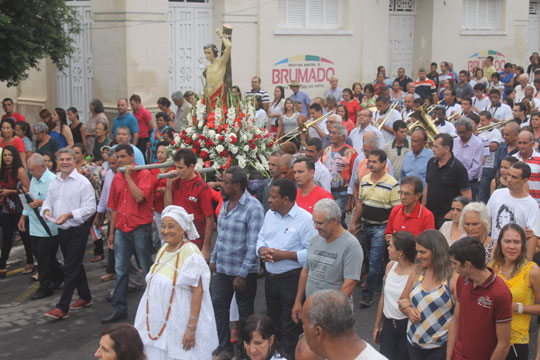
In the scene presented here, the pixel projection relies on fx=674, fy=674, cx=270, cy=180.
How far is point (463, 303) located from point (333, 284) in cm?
123

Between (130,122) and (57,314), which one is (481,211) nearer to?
(57,314)

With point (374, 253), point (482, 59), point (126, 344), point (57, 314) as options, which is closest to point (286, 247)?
point (374, 253)

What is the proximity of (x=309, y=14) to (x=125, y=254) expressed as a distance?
14900mm

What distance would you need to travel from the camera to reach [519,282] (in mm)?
5520

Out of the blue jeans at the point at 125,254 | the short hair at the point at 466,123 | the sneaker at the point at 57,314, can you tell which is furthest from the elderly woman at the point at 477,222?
the sneaker at the point at 57,314

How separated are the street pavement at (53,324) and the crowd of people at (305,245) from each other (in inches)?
6.4

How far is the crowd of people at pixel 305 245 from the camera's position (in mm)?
4953

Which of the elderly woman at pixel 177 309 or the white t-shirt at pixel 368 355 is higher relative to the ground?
the white t-shirt at pixel 368 355

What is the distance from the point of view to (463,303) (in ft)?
16.3

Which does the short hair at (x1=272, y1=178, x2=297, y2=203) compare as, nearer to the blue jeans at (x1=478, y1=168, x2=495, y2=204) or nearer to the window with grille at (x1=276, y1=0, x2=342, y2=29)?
the blue jeans at (x1=478, y1=168, x2=495, y2=204)

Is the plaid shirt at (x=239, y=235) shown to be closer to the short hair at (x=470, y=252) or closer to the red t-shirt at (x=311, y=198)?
the red t-shirt at (x=311, y=198)

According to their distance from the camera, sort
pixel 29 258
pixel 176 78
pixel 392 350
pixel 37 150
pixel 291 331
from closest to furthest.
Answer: pixel 392 350 → pixel 291 331 → pixel 29 258 → pixel 37 150 → pixel 176 78

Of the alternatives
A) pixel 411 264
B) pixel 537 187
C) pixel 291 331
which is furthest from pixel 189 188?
pixel 537 187

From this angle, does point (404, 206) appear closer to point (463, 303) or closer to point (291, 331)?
point (291, 331)
